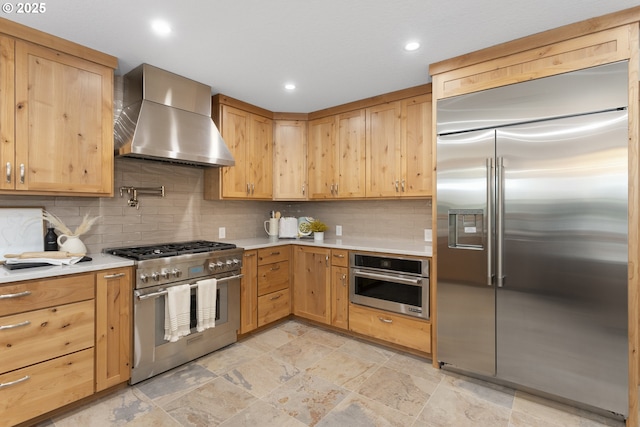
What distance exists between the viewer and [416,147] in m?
3.13

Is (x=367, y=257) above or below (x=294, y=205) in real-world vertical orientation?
below

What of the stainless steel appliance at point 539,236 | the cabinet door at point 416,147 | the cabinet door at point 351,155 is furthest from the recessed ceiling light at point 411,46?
the cabinet door at point 351,155

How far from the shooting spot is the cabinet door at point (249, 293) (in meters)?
3.14

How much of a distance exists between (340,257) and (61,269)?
223cm

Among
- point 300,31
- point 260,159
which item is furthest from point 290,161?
point 300,31

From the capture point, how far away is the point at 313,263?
11.4ft

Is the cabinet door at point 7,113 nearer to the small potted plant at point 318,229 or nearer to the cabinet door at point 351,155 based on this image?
the small potted plant at point 318,229

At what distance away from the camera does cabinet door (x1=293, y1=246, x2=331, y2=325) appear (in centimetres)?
338

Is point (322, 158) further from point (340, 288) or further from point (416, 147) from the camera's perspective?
point (340, 288)

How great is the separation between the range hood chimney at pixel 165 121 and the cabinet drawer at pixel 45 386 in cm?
148

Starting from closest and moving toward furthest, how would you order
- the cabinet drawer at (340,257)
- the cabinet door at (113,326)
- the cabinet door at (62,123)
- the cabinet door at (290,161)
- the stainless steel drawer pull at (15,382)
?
the stainless steel drawer pull at (15,382), the cabinet door at (62,123), the cabinet door at (113,326), the cabinet drawer at (340,257), the cabinet door at (290,161)

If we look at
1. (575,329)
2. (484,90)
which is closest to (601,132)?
(484,90)

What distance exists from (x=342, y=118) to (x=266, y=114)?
2.99 feet

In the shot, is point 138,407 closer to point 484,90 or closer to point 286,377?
point 286,377
